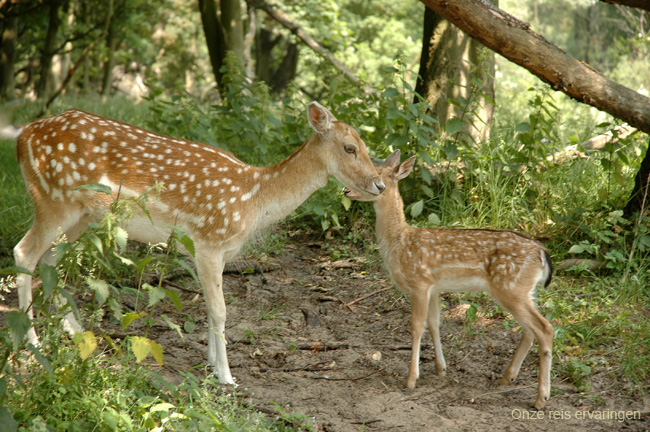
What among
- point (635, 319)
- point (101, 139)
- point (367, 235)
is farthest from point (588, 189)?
point (101, 139)

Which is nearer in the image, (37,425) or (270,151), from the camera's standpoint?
(37,425)

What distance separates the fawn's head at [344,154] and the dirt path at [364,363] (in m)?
1.36

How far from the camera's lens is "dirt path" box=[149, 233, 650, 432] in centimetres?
438

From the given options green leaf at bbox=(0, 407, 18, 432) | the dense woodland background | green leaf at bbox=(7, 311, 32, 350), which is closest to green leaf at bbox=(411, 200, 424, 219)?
the dense woodland background

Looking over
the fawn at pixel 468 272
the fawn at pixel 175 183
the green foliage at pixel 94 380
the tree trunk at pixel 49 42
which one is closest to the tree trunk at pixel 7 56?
the tree trunk at pixel 49 42

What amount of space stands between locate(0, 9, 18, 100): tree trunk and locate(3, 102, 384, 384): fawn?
896 centimetres

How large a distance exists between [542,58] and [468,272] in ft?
7.27

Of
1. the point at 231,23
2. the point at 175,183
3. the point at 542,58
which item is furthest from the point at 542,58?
the point at 231,23

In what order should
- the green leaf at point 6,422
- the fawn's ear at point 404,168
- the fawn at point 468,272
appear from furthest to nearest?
the fawn's ear at point 404,168 < the fawn at point 468,272 < the green leaf at point 6,422

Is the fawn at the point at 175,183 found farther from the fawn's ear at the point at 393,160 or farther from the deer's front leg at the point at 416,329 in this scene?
the deer's front leg at the point at 416,329

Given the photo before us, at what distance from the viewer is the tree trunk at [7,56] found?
43.2ft

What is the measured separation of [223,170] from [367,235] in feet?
8.13

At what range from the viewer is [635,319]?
215 inches

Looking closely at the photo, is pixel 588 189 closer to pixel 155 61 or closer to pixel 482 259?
pixel 482 259
